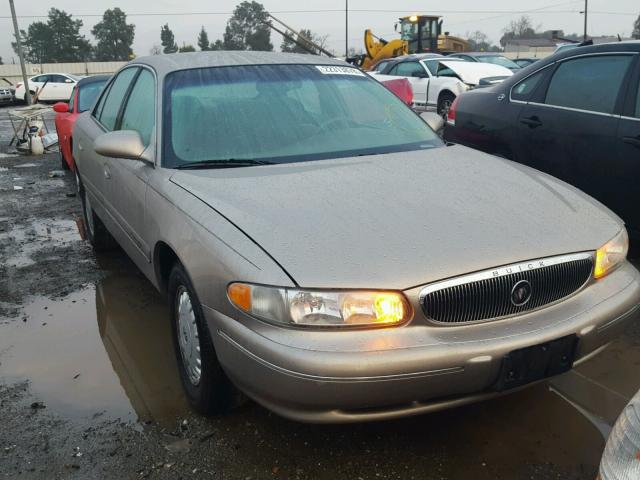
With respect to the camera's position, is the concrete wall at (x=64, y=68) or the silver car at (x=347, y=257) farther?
the concrete wall at (x=64, y=68)

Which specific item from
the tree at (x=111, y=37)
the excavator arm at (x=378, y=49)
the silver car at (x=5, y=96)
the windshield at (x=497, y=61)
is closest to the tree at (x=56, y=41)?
the tree at (x=111, y=37)

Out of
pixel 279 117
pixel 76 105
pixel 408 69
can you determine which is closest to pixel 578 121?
pixel 279 117

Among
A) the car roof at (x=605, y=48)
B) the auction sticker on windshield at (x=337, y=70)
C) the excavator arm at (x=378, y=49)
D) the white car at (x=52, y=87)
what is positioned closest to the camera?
the auction sticker on windshield at (x=337, y=70)

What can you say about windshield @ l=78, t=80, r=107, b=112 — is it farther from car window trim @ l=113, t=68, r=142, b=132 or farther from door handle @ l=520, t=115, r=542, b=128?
door handle @ l=520, t=115, r=542, b=128

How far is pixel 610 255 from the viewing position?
8.46ft

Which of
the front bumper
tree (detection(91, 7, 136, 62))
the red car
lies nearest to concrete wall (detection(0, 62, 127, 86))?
tree (detection(91, 7, 136, 62))

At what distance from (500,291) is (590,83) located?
10.1 feet

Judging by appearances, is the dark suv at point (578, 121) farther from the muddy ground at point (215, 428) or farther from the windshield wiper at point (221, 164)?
the windshield wiper at point (221, 164)

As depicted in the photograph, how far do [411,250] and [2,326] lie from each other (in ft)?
9.63

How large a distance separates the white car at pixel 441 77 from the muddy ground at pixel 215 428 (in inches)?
437

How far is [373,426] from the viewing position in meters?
2.69

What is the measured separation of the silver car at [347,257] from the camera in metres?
2.09

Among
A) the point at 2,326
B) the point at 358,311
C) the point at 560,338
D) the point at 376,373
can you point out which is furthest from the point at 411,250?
the point at 2,326

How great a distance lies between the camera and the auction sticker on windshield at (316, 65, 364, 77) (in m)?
3.79
